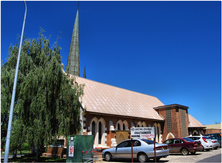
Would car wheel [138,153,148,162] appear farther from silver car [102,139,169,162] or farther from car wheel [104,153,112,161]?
car wheel [104,153,112,161]

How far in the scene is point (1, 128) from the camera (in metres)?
14.4

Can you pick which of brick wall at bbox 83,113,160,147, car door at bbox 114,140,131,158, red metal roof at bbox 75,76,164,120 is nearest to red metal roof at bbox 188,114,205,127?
red metal roof at bbox 75,76,164,120

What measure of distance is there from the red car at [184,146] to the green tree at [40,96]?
8972 millimetres

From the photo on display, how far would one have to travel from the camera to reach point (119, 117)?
77.8ft

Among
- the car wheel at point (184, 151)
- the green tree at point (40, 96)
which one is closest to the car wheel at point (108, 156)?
the green tree at point (40, 96)

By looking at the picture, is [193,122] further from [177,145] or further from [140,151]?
[140,151]

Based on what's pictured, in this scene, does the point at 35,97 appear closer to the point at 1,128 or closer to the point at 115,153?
the point at 1,128

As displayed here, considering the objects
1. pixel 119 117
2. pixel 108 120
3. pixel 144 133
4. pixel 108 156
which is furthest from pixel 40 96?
pixel 119 117

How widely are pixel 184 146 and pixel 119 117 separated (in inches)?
337

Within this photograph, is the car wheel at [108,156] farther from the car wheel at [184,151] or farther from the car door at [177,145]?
the car wheel at [184,151]

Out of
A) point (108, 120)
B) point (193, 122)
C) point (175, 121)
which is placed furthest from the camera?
Answer: point (193, 122)

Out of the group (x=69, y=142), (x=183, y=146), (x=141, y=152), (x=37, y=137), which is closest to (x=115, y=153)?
(x=141, y=152)

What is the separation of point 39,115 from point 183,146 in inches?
494

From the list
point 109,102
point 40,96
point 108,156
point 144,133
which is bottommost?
point 108,156
